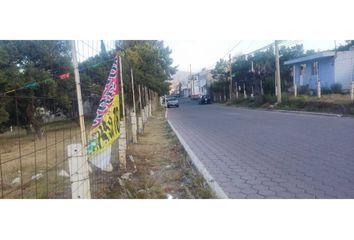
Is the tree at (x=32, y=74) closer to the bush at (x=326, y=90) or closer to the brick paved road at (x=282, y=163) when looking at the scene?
the brick paved road at (x=282, y=163)

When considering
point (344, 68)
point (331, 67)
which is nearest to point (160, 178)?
point (331, 67)

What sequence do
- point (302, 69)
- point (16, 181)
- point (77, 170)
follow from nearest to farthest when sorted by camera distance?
point (77, 170)
point (16, 181)
point (302, 69)

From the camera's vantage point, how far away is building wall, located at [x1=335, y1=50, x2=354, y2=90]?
80.0ft

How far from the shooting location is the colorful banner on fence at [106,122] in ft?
14.6

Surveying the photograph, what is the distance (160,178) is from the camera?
5.58 metres

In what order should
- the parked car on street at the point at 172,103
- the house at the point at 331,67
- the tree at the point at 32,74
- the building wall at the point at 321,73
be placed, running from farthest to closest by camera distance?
1. the parked car on street at the point at 172,103
2. the building wall at the point at 321,73
3. the house at the point at 331,67
4. the tree at the point at 32,74

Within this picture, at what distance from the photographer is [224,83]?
4262cm

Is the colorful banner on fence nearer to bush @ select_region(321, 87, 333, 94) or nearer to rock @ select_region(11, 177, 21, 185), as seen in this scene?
rock @ select_region(11, 177, 21, 185)

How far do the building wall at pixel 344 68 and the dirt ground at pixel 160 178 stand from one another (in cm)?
1986

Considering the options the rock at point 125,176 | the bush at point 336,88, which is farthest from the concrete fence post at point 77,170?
the bush at point 336,88

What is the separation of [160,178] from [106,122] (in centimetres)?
136

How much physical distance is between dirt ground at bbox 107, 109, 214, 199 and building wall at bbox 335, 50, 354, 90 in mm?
19859

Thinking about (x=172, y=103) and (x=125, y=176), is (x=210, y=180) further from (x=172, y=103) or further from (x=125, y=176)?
(x=172, y=103)

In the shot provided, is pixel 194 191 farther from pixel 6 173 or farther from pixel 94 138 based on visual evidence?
pixel 6 173
